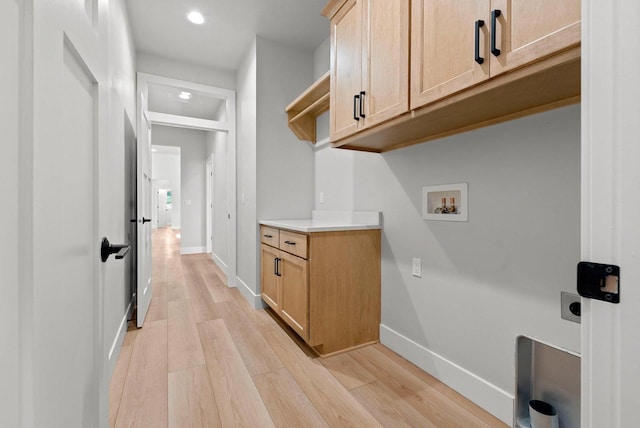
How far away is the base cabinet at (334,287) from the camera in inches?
78.9

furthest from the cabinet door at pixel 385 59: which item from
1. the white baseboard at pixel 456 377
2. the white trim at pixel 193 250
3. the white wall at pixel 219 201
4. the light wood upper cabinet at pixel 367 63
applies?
the white trim at pixel 193 250

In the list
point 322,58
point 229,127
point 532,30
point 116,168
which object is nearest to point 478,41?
point 532,30

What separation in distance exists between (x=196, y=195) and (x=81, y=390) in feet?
20.8

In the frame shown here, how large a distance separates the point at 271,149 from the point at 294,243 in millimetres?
1288

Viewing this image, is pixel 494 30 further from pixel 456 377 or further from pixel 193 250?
pixel 193 250

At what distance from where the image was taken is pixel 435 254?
176cm

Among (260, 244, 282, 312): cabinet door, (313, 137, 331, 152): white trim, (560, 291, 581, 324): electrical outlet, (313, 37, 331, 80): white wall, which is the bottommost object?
(260, 244, 282, 312): cabinet door

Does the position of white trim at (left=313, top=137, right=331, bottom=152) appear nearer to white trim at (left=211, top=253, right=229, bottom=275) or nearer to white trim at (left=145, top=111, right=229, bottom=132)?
white trim at (left=145, top=111, right=229, bottom=132)

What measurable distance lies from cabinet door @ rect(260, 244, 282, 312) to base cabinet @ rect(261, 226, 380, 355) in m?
0.26

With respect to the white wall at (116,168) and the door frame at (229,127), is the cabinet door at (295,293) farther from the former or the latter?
the door frame at (229,127)

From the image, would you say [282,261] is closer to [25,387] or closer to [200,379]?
[200,379]

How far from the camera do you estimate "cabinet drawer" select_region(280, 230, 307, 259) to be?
2.04m

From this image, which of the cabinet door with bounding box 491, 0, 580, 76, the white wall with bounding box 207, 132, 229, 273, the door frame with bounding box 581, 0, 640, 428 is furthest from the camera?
the white wall with bounding box 207, 132, 229, 273

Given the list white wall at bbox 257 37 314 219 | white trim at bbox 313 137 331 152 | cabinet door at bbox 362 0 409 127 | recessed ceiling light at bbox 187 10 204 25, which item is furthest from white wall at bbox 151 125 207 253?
cabinet door at bbox 362 0 409 127
